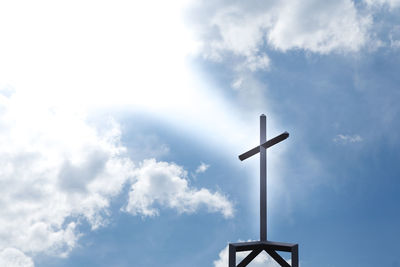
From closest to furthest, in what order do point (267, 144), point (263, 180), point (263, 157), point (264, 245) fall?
point (264, 245)
point (263, 180)
point (263, 157)
point (267, 144)

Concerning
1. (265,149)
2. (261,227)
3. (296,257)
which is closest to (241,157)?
(265,149)

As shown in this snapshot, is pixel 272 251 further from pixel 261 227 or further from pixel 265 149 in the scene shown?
pixel 265 149

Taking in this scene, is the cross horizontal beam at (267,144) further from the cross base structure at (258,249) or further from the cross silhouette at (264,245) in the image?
the cross base structure at (258,249)

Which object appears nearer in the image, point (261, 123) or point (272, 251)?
point (272, 251)

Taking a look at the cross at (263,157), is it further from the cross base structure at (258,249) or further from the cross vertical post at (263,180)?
the cross base structure at (258,249)

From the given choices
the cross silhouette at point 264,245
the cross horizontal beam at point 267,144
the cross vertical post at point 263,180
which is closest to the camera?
the cross silhouette at point 264,245

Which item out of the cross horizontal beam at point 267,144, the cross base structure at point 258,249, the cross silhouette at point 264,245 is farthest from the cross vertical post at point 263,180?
the cross base structure at point 258,249

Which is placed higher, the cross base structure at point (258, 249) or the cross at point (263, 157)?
the cross at point (263, 157)

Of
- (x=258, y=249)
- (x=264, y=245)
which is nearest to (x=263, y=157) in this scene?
(x=264, y=245)

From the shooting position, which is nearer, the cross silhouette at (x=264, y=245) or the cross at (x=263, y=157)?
the cross silhouette at (x=264, y=245)

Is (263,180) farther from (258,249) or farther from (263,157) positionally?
(258,249)

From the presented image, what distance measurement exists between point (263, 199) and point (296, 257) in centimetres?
280

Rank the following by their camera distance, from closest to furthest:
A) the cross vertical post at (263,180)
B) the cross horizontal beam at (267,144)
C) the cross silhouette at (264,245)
A: 1. the cross silhouette at (264,245)
2. the cross vertical post at (263,180)
3. the cross horizontal beam at (267,144)

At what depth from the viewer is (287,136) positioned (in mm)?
23375
